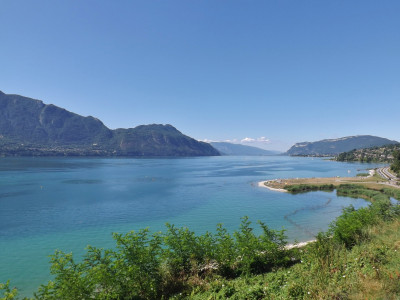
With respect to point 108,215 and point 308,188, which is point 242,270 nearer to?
point 108,215

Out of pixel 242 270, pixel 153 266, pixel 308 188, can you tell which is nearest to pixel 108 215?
pixel 153 266

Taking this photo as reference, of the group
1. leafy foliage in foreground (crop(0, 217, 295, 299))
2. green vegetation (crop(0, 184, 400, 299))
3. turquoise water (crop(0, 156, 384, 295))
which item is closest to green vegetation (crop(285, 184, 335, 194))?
turquoise water (crop(0, 156, 384, 295))

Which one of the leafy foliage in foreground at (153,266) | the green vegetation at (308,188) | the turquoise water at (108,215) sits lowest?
the turquoise water at (108,215)

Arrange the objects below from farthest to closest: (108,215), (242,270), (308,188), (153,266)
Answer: (308,188)
(108,215)
(242,270)
(153,266)

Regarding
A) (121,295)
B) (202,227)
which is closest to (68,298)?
(121,295)

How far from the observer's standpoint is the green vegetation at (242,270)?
8134 mm

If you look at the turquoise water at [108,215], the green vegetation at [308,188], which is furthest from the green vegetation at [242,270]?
the green vegetation at [308,188]

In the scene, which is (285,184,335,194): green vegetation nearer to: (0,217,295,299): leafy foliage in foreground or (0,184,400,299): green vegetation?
(0,184,400,299): green vegetation

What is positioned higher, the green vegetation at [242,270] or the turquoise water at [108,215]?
the green vegetation at [242,270]

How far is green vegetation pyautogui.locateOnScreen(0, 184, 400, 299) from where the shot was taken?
8.13 meters

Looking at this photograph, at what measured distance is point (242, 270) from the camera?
13.5 metres

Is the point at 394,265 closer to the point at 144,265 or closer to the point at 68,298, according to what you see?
the point at 144,265

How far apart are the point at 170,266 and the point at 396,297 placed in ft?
36.7

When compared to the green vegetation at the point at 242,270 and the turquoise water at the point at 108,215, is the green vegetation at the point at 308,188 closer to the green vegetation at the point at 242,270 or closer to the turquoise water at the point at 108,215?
the turquoise water at the point at 108,215
